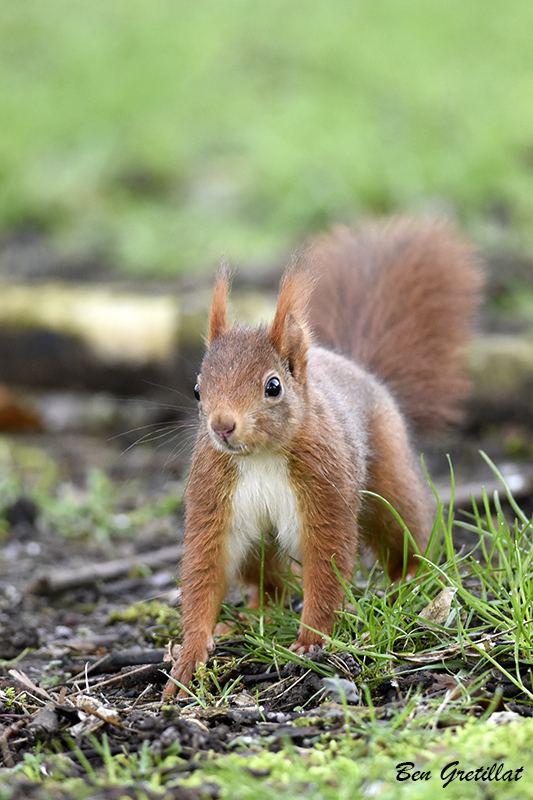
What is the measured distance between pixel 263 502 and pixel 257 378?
374 millimetres

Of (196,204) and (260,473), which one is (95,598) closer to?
(260,473)

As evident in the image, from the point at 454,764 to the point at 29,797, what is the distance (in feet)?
2.83

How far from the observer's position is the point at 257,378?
2.59 m

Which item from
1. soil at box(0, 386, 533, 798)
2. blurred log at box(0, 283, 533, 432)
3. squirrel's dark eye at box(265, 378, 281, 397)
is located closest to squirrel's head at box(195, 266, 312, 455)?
squirrel's dark eye at box(265, 378, 281, 397)

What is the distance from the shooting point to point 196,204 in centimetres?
846

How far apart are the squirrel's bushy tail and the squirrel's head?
0.95 m

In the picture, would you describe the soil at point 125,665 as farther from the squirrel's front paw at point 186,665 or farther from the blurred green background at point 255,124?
the blurred green background at point 255,124

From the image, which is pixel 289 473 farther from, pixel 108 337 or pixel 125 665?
pixel 108 337

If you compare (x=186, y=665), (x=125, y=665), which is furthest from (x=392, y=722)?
(x=125, y=665)

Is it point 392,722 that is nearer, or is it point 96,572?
point 392,722

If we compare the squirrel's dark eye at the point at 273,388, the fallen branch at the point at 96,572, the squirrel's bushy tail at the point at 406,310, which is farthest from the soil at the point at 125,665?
the squirrel's bushy tail at the point at 406,310

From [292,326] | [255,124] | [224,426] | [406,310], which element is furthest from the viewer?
[255,124]

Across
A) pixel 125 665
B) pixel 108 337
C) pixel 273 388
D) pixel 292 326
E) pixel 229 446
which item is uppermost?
pixel 292 326

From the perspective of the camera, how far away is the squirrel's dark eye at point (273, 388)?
259 centimetres
